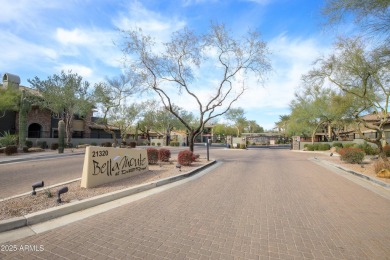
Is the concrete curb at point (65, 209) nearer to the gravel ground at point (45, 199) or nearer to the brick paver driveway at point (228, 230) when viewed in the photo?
the gravel ground at point (45, 199)

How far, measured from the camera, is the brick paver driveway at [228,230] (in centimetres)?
379

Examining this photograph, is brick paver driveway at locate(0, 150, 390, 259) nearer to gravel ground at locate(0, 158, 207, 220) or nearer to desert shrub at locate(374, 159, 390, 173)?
gravel ground at locate(0, 158, 207, 220)

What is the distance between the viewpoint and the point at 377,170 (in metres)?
11.7

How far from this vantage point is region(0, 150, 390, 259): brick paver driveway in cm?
379

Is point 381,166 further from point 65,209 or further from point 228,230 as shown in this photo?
point 65,209

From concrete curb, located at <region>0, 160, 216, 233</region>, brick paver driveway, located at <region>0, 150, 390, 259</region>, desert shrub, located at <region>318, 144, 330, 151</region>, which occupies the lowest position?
brick paver driveway, located at <region>0, 150, 390, 259</region>

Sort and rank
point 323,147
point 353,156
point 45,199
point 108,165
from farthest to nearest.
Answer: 1. point 323,147
2. point 353,156
3. point 108,165
4. point 45,199

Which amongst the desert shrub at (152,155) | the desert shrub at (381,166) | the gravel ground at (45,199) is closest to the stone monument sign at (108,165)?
the gravel ground at (45,199)

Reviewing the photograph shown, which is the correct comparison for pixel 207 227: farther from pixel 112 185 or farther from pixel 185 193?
pixel 112 185

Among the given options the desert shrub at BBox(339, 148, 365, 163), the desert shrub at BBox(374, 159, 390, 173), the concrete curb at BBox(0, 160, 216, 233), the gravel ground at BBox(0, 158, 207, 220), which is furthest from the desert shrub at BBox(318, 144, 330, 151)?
the gravel ground at BBox(0, 158, 207, 220)

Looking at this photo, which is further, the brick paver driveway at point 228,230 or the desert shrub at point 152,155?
the desert shrub at point 152,155

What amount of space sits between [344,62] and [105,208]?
16.3 metres

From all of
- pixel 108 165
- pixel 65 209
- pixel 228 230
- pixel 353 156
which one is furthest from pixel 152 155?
pixel 353 156

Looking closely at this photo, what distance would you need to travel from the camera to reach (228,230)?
4695 mm
